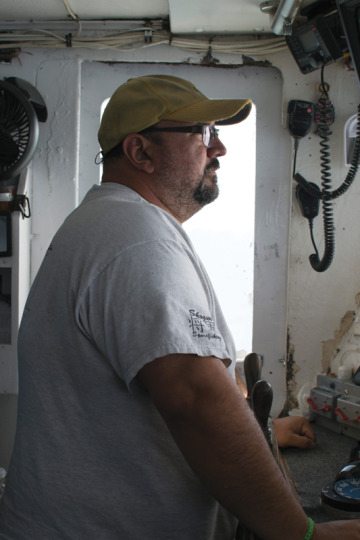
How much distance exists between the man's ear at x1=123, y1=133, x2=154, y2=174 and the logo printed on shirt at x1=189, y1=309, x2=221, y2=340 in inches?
15.7

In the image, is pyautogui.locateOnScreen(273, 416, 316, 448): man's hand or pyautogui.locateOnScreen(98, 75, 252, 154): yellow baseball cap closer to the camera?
pyautogui.locateOnScreen(98, 75, 252, 154): yellow baseball cap

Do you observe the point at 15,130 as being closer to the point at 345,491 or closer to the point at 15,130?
the point at 15,130

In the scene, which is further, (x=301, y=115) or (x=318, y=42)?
(x=301, y=115)

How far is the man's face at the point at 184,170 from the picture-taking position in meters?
1.16

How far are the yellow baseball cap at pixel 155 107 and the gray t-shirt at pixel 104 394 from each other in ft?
0.82

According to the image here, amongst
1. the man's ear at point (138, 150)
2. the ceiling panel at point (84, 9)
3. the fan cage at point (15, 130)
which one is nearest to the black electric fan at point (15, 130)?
the fan cage at point (15, 130)

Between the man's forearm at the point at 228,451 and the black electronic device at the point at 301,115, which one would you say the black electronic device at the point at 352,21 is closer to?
the black electronic device at the point at 301,115

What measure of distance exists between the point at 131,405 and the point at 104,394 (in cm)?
4

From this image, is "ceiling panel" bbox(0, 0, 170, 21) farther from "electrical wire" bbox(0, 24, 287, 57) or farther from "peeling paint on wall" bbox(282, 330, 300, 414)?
"peeling paint on wall" bbox(282, 330, 300, 414)

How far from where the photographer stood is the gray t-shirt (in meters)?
0.86

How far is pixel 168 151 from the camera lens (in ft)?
3.85

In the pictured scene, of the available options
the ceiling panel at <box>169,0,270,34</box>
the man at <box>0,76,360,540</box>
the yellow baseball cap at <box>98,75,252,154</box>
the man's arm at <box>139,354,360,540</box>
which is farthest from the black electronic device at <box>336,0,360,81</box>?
the man's arm at <box>139,354,360,540</box>

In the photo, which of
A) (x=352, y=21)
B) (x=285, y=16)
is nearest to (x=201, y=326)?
(x=352, y=21)

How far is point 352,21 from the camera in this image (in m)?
1.57
